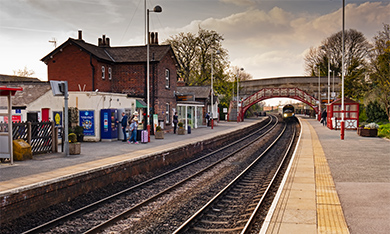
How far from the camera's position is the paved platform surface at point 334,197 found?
684cm

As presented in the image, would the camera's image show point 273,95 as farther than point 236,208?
Yes

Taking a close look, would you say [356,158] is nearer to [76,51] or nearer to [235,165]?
→ [235,165]

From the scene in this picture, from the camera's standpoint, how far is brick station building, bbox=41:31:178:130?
25766 mm

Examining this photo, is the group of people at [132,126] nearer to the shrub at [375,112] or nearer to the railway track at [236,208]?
the railway track at [236,208]

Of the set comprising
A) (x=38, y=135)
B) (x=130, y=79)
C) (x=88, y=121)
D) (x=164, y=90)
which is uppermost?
(x=130, y=79)

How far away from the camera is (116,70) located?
92.6ft

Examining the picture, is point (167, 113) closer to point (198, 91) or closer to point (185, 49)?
point (198, 91)

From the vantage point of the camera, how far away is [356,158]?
49.8 ft

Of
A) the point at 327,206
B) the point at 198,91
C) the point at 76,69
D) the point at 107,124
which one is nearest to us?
the point at 327,206

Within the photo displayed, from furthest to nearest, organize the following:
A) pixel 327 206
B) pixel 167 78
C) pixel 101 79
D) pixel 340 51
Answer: pixel 340 51 → pixel 167 78 → pixel 101 79 → pixel 327 206

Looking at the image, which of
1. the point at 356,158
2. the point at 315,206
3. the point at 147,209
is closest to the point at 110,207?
the point at 147,209

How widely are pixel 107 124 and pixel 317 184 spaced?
13912mm

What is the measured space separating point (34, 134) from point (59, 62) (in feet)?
44.3

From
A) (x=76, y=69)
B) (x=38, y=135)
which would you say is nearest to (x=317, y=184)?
(x=38, y=135)
